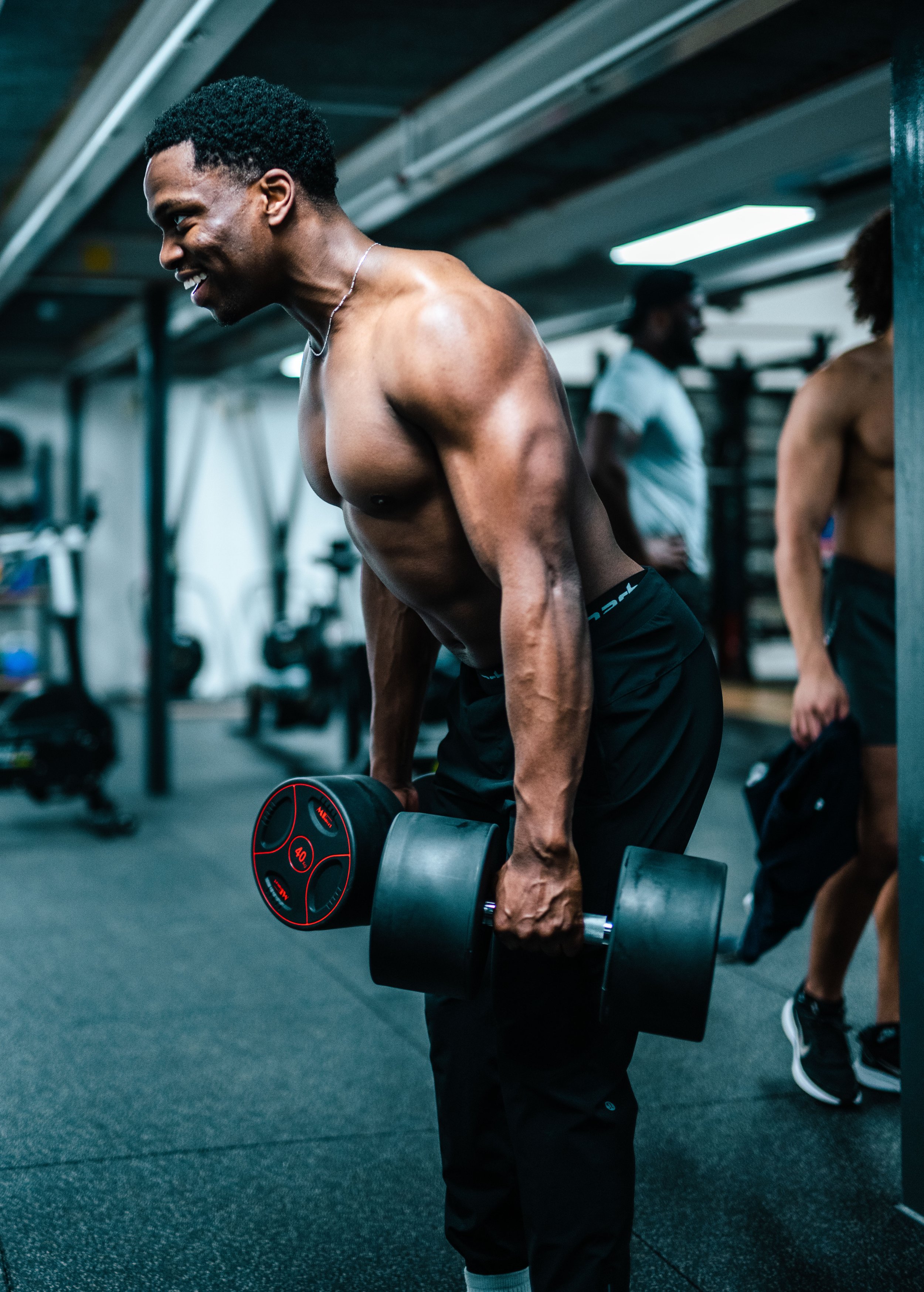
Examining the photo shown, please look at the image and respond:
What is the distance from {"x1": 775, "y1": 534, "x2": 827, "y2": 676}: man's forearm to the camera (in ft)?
6.72

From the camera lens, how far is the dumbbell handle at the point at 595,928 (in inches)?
44.1

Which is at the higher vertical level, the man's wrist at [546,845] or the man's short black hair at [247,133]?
the man's short black hair at [247,133]

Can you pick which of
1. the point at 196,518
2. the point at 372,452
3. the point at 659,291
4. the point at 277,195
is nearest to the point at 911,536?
the point at 372,452

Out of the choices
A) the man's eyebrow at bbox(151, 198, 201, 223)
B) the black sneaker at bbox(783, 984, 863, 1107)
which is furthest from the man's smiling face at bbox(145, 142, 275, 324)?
the black sneaker at bbox(783, 984, 863, 1107)

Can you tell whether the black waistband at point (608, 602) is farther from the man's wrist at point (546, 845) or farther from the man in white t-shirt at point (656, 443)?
the man in white t-shirt at point (656, 443)

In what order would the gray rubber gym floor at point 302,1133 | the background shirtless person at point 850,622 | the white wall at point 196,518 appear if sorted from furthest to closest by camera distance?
the white wall at point 196,518 → the background shirtless person at point 850,622 → the gray rubber gym floor at point 302,1133

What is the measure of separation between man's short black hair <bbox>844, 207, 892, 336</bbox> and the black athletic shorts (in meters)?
0.43

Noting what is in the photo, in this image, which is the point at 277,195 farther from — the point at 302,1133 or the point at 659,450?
the point at 659,450

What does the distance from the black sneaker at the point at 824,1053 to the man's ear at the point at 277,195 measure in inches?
61.2

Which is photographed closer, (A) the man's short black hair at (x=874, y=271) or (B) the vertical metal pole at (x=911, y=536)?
(B) the vertical metal pole at (x=911, y=536)

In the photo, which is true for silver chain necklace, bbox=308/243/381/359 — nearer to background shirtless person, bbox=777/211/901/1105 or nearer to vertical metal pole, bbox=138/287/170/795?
background shirtless person, bbox=777/211/901/1105

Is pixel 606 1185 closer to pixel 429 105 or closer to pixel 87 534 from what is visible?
pixel 429 105

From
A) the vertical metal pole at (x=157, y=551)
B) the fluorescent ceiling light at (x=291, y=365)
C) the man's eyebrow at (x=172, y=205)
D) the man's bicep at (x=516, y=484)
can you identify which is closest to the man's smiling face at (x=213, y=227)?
the man's eyebrow at (x=172, y=205)

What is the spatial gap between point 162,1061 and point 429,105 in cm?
268
